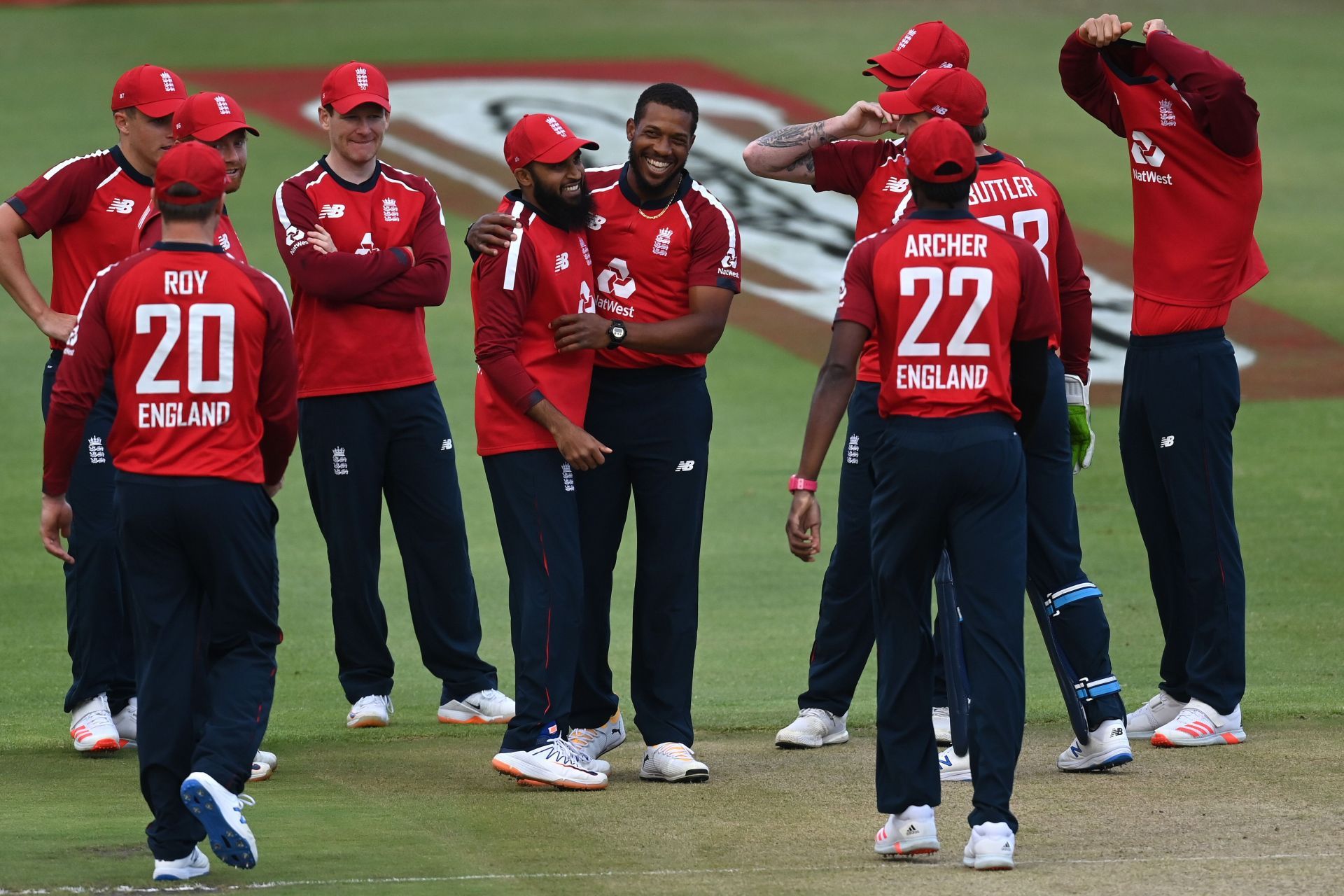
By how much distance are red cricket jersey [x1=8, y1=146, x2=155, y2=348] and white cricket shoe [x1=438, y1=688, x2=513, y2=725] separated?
2264 millimetres

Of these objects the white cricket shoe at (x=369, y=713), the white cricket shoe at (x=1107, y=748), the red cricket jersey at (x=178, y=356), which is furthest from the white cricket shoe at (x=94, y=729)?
the white cricket shoe at (x=1107, y=748)

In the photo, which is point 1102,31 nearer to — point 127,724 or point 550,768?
point 550,768

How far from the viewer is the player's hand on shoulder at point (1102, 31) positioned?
757 cm

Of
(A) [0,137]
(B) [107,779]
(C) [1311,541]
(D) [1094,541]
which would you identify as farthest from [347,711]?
(A) [0,137]

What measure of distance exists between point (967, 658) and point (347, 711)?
3.56m

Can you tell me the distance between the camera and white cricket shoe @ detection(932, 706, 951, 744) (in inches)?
295

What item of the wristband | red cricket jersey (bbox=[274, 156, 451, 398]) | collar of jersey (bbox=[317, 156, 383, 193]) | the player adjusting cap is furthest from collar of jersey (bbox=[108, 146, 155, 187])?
the player adjusting cap

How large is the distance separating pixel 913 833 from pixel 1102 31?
11.3 feet

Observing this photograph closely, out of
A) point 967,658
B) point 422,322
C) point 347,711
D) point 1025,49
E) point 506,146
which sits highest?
point 1025,49

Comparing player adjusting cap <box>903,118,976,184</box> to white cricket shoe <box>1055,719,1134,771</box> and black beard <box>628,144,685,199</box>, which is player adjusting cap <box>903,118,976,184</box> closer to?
black beard <box>628,144,685,199</box>

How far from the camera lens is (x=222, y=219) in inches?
277

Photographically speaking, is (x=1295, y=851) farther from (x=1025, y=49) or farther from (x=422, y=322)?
(x=1025, y=49)

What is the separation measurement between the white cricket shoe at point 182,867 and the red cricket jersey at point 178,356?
1096 mm

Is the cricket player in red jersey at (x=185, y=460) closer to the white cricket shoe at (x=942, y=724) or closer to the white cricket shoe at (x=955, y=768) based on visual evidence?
the white cricket shoe at (x=955, y=768)
